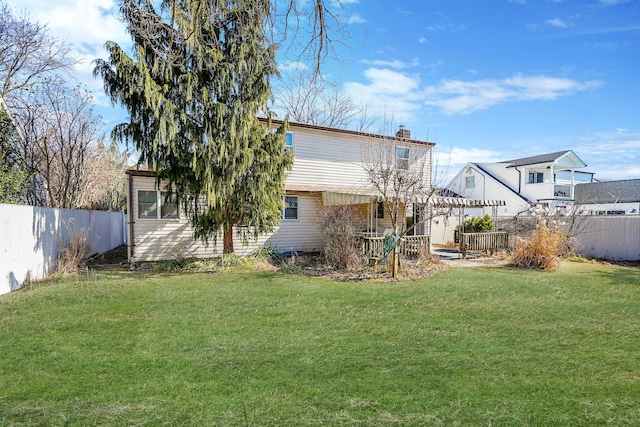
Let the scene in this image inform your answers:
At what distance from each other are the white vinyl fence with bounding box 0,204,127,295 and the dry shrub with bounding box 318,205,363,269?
809cm

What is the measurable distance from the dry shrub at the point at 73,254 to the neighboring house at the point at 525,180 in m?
24.6

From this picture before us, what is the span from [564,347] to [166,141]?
31.8 feet

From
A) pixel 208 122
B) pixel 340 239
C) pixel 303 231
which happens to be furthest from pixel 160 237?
pixel 340 239

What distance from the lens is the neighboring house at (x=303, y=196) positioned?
1254cm

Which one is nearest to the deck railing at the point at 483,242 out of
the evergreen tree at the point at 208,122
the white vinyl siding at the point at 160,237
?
the evergreen tree at the point at 208,122

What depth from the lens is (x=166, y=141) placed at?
952 cm

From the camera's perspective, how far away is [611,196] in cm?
2834

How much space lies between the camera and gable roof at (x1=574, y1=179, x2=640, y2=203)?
90.6 feet

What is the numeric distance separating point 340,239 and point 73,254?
8190 millimetres

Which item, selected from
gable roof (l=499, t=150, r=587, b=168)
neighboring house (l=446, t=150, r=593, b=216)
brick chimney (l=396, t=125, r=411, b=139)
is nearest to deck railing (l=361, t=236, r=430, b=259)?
brick chimney (l=396, t=125, r=411, b=139)

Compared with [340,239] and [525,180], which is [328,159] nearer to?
[340,239]

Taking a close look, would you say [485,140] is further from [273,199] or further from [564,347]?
[564,347]

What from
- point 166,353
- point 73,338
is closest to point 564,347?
point 166,353

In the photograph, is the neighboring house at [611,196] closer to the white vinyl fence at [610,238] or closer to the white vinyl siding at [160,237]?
the white vinyl fence at [610,238]
